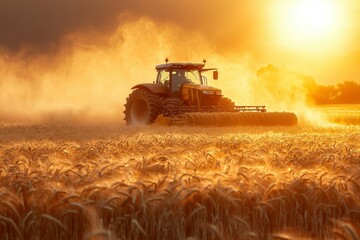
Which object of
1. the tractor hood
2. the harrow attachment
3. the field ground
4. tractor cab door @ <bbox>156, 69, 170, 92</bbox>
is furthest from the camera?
tractor cab door @ <bbox>156, 69, 170, 92</bbox>

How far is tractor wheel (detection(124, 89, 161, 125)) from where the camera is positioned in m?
21.2

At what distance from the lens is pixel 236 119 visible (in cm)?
2039

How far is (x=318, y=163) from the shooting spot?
6598 millimetres

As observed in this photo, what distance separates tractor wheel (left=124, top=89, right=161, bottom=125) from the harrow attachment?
6.34 ft

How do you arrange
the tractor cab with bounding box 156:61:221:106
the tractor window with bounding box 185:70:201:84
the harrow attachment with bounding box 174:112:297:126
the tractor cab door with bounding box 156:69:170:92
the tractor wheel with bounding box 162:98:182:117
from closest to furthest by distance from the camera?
the harrow attachment with bounding box 174:112:297:126 → the tractor wheel with bounding box 162:98:182:117 → the tractor cab with bounding box 156:61:221:106 → the tractor window with bounding box 185:70:201:84 → the tractor cab door with bounding box 156:69:170:92

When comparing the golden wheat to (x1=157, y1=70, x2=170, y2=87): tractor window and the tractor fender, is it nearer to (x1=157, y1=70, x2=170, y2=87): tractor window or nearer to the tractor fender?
the tractor fender

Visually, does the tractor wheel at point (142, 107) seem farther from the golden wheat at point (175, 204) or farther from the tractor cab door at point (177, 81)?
the golden wheat at point (175, 204)

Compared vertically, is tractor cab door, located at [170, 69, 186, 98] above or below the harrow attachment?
above

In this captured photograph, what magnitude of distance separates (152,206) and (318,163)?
10.5 feet

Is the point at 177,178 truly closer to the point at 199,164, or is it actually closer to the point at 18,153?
the point at 199,164

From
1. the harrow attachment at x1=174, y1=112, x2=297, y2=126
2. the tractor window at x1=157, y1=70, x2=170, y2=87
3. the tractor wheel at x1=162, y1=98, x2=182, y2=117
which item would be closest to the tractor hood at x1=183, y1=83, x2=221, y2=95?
the tractor wheel at x1=162, y1=98, x2=182, y2=117

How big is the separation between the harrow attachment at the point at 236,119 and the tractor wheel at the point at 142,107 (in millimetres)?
1932

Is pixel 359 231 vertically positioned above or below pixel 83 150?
below

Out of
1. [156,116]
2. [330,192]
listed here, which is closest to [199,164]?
[330,192]
